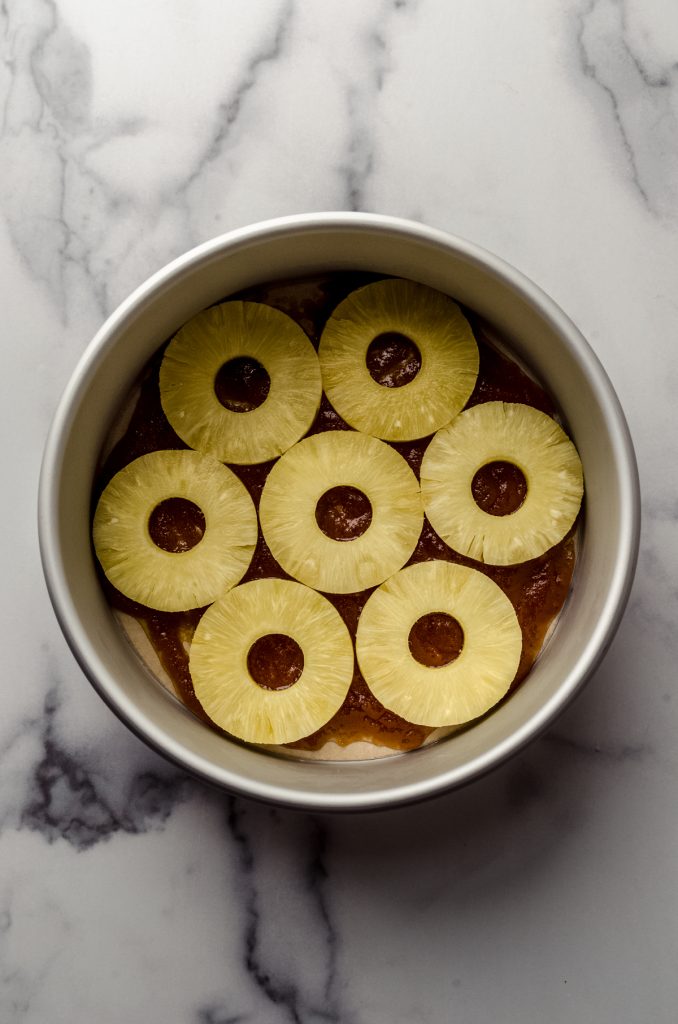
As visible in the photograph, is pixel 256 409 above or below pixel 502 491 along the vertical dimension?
below

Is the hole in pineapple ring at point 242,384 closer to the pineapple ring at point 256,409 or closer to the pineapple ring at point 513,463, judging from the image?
the pineapple ring at point 256,409

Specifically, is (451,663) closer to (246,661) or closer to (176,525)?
(246,661)

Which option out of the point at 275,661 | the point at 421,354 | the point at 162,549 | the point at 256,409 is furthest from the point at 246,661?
the point at 421,354

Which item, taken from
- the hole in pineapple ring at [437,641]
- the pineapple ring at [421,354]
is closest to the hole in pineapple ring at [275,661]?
the hole in pineapple ring at [437,641]

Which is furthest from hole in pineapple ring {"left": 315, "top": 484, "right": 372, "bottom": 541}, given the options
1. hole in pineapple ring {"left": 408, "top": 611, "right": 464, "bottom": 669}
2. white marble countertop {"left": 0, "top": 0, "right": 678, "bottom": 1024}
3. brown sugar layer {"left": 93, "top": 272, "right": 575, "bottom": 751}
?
white marble countertop {"left": 0, "top": 0, "right": 678, "bottom": 1024}

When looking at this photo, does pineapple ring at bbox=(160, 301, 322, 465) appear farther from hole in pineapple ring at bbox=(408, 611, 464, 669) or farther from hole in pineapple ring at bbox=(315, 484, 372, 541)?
hole in pineapple ring at bbox=(408, 611, 464, 669)

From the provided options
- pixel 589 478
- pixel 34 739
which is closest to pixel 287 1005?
pixel 34 739

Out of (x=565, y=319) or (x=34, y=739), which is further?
(x=34, y=739)

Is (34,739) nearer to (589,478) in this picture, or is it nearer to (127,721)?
(127,721)
